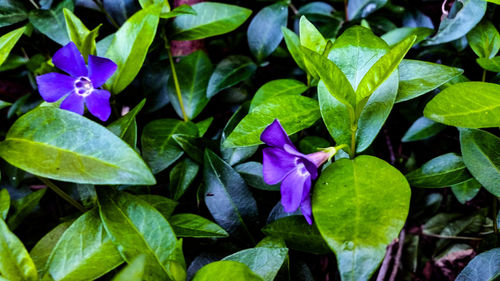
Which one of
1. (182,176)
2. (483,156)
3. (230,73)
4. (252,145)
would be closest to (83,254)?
(182,176)

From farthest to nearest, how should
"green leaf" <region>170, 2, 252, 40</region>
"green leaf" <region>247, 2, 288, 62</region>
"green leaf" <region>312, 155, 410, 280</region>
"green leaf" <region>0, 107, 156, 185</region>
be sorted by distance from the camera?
"green leaf" <region>247, 2, 288, 62</region> → "green leaf" <region>170, 2, 252, 40</region> → "green leaf" <region>0, 107, 156, 185</region> → "green leaf" <region>312, 155, 410, 280</region>

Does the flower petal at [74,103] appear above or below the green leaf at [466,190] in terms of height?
above

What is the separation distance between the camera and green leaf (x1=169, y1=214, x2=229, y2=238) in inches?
40.8

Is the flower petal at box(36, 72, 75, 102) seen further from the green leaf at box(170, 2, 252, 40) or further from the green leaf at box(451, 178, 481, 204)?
the green leaf at box(451, 178, 481, 204)

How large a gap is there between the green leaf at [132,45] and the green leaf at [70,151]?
25 centimetres

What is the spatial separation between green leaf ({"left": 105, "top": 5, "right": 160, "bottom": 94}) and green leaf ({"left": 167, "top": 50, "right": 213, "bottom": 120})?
0.83 ft

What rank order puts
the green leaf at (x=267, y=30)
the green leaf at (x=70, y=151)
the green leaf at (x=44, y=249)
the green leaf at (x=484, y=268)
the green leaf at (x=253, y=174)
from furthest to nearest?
the green leaf at (x=267, y=30) → the green leaf at (x=253, y=174) → the green leaf at (x=44, y=249) → the green leaf at (x=484, y=268) → the green leaf at (x=70, y=151)

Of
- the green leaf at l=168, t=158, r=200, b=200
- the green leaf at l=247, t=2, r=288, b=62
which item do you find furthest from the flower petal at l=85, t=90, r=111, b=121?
the green leaf at l=247, t=2, r=288, b=62

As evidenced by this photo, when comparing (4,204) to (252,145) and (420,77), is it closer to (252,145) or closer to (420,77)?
(252,145)

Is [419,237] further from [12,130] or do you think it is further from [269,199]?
[12,130]

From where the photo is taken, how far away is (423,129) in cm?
135

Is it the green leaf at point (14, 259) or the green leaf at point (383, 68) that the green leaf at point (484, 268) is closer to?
the green leaf at point (383, 68)

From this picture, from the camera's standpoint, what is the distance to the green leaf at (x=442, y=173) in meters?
1.11

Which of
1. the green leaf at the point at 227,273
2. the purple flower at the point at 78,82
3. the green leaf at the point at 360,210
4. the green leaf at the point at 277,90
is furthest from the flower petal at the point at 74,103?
the green leaf at the point at 360,210
